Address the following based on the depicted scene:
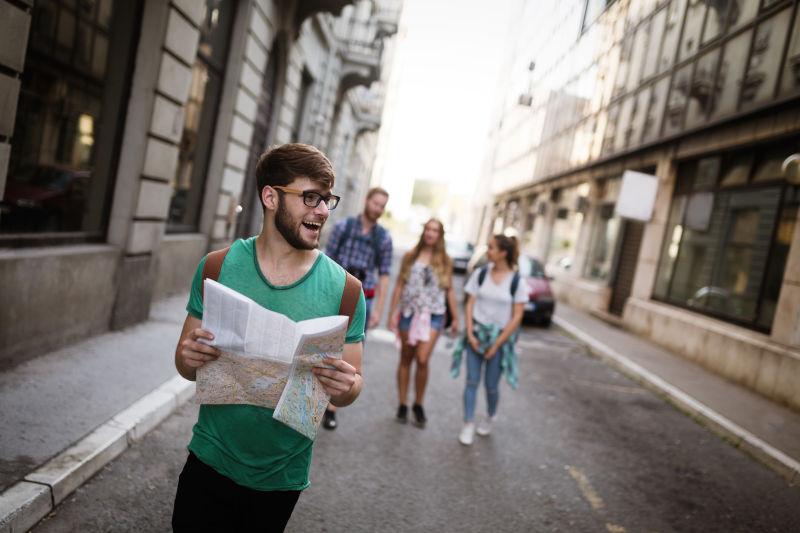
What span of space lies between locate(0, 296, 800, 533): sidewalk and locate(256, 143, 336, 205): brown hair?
7.04 ft

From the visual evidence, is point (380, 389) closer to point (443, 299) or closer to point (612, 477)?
point (443, 299)

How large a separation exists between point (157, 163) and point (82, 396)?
3.16m

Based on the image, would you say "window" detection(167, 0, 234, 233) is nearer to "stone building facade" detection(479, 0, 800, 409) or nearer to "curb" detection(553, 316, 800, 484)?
"curb" detection(553, 316, 800, 484)

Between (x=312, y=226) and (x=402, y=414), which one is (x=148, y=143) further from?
(x=312, y=226)

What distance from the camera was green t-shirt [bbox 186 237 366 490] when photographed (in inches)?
70.7

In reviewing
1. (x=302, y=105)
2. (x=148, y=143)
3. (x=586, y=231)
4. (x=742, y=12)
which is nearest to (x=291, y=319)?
(x=148, y=143)

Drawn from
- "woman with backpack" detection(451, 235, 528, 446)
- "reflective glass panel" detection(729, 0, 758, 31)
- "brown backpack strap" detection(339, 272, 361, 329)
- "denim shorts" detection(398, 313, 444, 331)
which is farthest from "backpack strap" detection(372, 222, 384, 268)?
"reflective glass panel" detection(729, 0, 758, 31)

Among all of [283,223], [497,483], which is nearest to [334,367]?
[283,223]

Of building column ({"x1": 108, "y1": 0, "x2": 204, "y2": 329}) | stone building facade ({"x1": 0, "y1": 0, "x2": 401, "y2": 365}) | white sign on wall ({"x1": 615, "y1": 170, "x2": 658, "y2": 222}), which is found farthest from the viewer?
white sign on wall ({"x1": 615, "y1": 170, "x2": 658, "y2": 222})

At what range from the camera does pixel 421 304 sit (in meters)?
5.22

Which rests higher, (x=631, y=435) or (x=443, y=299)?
(x=443, y=299)

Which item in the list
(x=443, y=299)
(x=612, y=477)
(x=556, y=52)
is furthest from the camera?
(x=556, y=52)

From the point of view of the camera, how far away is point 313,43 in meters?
14.2

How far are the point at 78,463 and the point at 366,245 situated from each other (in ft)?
9.32
